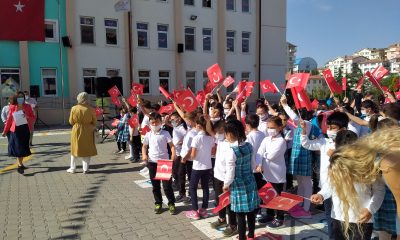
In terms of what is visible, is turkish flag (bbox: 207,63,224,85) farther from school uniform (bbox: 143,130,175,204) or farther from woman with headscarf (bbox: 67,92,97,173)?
woman with headscarf (bbox: 67,92,97,173)

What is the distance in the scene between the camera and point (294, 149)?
17.2ft

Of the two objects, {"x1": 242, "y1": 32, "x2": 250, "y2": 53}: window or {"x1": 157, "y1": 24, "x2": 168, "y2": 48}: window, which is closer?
{"x1": 157, "y1": 24, "x2": 168, "y2": 48}: window

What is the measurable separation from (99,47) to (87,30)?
1.25 m

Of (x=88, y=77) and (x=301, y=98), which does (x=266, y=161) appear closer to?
(x=301, y=98)

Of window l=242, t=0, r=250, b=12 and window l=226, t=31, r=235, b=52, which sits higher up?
window l=242, t=0, r=250, b=12

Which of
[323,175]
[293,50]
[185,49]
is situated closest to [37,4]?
[185,49]

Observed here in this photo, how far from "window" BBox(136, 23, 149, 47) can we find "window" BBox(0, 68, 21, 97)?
7906 mm

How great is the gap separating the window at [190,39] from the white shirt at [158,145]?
20.5 metres

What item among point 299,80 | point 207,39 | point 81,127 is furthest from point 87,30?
point 299,80

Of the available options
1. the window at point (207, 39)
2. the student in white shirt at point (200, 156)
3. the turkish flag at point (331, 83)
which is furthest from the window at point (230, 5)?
the student in white shirt at point (200, 156)

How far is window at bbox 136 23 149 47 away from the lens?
2325 centimetres

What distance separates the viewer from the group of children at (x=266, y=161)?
3010mm

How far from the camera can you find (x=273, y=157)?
4.65m

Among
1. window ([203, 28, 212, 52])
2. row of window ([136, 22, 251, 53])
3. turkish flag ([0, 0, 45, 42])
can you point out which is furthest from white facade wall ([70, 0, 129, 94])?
window ([203, 28, 212, 52])
